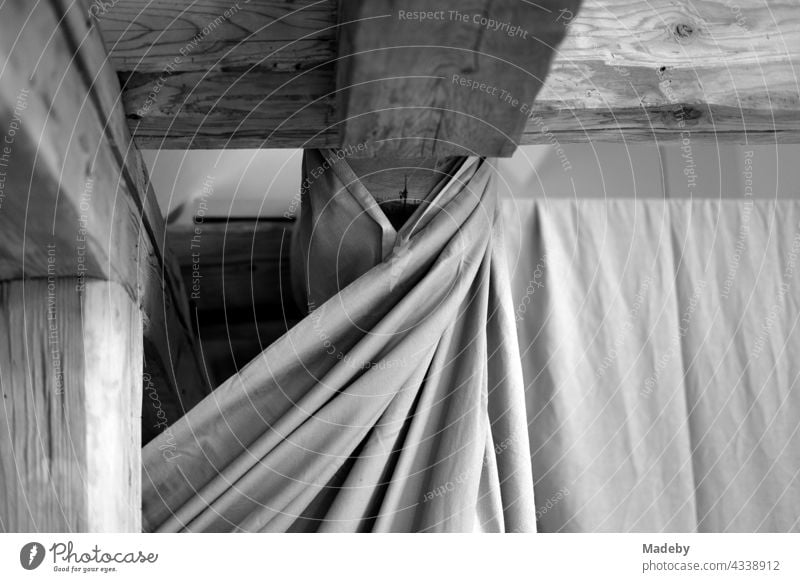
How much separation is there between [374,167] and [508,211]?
10.2 inches

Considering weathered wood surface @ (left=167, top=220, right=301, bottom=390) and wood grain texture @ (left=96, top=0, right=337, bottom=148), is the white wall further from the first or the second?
wood grain texture @ (left=96, top=0, right=337, bottom=148)

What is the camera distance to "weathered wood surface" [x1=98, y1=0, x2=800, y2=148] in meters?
0.91

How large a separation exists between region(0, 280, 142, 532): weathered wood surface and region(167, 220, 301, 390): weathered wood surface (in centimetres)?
53

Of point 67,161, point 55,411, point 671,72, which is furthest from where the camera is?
point 671,72

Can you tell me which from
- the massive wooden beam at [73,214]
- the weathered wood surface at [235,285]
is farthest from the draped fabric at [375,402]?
the weathered wood surface at [235,285]

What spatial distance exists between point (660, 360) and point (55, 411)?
82 cm

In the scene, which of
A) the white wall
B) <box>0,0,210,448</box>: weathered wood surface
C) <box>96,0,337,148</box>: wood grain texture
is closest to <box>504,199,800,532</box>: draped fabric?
the white wall

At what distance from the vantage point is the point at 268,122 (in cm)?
96

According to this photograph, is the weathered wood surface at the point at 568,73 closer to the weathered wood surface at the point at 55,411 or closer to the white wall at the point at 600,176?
the weathered wood surface at the point at 55,411

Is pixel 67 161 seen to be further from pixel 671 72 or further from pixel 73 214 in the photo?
pixel 671 72

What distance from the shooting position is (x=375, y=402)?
1040 mm

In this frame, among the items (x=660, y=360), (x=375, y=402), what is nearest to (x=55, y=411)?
(x=375, y=402)

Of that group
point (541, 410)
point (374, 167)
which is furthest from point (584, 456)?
point (374, 167)

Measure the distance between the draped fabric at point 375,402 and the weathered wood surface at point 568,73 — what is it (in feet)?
0.57
